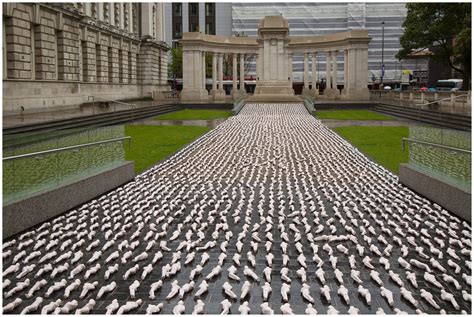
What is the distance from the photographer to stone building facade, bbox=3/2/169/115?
29734 millimetres

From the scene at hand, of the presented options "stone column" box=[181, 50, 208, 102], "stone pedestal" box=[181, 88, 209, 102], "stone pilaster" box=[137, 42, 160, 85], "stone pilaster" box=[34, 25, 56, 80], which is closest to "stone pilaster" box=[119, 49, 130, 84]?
"stone pilaster" box=[137, 42, 160, 85]

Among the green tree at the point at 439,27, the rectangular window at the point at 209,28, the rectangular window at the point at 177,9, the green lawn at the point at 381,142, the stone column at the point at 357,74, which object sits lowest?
the green lawn at the point at 381,142

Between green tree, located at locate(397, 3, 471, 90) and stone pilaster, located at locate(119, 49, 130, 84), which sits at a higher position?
green tree, located at locate(397, 3, 471, 90)

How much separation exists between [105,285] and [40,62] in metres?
29.5

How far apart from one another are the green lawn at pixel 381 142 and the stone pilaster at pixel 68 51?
1986 centimetres

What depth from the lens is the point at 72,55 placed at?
123 feet

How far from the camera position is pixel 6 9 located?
1135 inches

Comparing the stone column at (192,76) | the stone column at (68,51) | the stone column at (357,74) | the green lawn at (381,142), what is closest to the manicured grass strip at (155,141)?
the green lawn at (381,142)

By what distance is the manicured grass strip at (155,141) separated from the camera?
57.0 ft

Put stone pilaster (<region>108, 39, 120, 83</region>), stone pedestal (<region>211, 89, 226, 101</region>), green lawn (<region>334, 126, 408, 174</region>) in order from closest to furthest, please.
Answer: green lawn (<region>334, 126, 408, 174</region>), stone pilaster (<region>108, 39, 120, 83</region>), stone pedestal (<region>211, 89, 226, 101</region>)

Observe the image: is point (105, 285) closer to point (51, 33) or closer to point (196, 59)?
point (51, 33)

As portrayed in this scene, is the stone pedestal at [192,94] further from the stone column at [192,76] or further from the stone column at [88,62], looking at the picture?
Result: the stone column at [88,62]

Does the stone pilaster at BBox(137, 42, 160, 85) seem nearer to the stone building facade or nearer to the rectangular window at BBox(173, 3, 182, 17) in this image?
the stone building facade

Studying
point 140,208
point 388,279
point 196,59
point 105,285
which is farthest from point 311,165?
point 196,59
